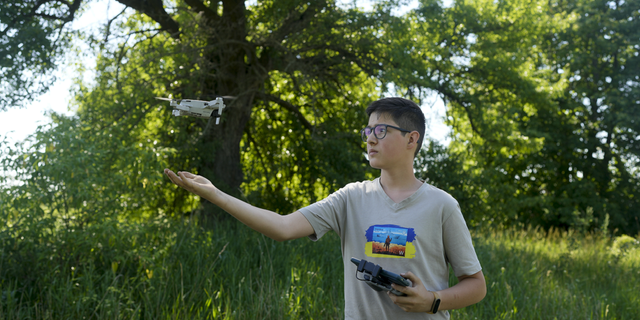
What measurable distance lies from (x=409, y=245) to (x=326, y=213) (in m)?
0.43

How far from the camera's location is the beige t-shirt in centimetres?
208

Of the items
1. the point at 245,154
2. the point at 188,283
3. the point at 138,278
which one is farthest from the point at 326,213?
the point at 245,154

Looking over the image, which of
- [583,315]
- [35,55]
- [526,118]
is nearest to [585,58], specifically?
[526,118]

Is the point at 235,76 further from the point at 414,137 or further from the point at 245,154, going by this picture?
the point at 414,137

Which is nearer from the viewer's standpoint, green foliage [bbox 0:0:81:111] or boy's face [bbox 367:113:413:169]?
boy's face [bbox 367:113:413:169]

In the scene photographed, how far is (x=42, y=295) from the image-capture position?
5.12m

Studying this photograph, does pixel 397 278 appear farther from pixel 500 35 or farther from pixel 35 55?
pixel 500 35

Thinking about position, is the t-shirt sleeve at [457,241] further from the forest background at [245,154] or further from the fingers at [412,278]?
the forest background at [245,154]

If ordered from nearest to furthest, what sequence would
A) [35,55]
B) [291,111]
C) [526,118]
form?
[35,55] < [291,111] < [526,118]

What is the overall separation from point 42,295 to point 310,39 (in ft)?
22.9

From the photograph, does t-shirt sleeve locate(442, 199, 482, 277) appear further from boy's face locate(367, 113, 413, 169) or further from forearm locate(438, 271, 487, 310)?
boy's face locate(367, 113, 413, 169)

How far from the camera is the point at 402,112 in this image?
2277 millimetres

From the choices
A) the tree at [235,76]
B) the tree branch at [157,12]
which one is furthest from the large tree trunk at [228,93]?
the tree branch at [157,12]

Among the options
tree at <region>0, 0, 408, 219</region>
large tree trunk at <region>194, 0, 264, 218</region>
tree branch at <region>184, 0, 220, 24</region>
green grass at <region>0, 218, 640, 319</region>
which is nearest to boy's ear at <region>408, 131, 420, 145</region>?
green grass at <region>0, 218, 640, 319</region>
